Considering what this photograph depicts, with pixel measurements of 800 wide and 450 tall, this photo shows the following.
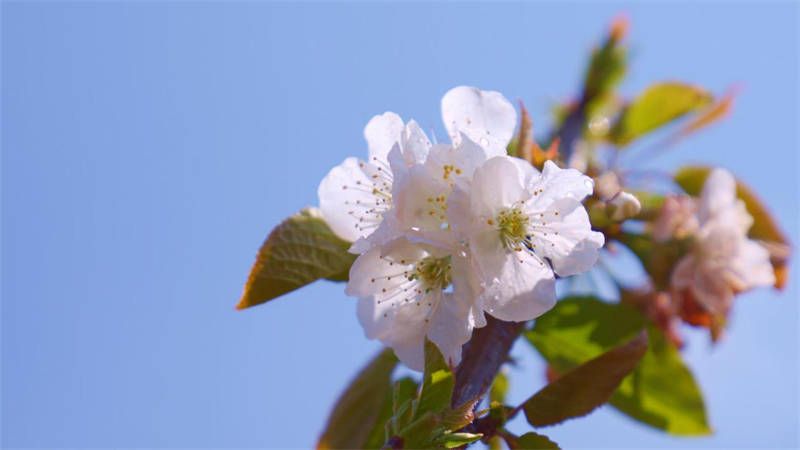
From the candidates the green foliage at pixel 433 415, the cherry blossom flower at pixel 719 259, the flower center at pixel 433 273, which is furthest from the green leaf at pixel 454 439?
the cherry blossom flower at pixel 719 259

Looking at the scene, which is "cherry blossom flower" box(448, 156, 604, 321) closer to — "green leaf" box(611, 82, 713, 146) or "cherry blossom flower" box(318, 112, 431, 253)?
"cherry blossom flower" box(318, 112, 431, 253)

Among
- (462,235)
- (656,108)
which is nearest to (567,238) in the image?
(462,235)

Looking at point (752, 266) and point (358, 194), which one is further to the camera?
point (752, 266)

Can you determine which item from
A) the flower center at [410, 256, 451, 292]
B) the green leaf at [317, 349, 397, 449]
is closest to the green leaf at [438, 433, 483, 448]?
the flower center at [410, 256, 451, 292]

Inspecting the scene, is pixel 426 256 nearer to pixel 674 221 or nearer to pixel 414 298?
pixel 414 298

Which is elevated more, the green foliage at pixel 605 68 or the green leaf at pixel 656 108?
the green foliage at pixel 605 68

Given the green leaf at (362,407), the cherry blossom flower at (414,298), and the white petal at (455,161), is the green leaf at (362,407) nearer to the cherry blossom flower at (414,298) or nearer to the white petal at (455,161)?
the cherry blossom flower at (414,298)
